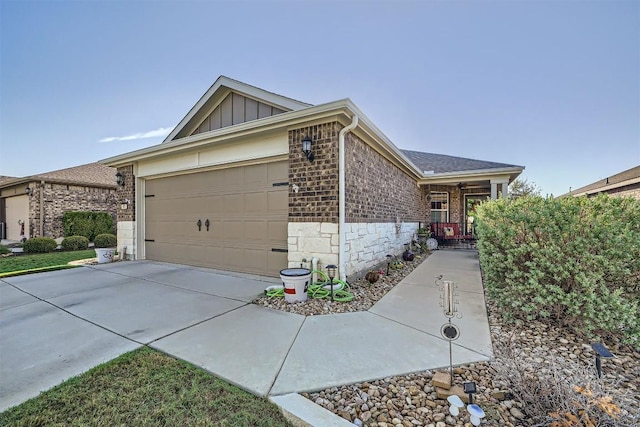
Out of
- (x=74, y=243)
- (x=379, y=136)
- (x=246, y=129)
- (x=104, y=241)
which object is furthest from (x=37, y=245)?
(x=379, y=136)

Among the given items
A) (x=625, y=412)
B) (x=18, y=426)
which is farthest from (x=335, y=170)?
(x=18, y=426)

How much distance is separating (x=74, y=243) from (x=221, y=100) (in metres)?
10.3

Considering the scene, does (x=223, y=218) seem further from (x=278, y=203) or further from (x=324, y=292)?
(x=324, y=292)

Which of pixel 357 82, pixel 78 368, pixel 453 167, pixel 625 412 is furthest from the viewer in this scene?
pixel 453 167

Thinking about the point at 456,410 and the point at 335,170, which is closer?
the point at 456,410

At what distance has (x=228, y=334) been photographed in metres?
2.90

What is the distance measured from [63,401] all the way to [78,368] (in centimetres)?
52

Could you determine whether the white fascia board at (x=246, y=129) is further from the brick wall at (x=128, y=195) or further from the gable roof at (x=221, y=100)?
the gable roof at (x=221, y=100)

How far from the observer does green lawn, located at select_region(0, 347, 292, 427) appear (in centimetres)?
163

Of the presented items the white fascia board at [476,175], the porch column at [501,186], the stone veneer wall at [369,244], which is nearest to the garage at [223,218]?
the stone veneer wall at [369,244]

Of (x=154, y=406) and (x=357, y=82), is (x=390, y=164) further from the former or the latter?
(x=154, y=406)

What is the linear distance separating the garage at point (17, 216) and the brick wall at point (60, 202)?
1309 mm

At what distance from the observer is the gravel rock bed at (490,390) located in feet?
5.43

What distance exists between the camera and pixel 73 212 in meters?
12.5
